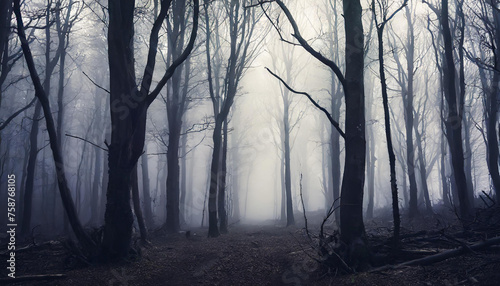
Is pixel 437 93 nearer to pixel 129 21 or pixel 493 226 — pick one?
pixel 493 226

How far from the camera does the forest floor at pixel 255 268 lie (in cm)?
404

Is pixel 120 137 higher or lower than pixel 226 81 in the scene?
lower

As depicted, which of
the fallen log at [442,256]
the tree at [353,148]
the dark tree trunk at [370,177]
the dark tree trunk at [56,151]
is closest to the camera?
the fallen log at [442,256]

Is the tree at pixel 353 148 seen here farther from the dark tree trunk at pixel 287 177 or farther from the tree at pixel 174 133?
the dark tree trunk at pixel 287 177

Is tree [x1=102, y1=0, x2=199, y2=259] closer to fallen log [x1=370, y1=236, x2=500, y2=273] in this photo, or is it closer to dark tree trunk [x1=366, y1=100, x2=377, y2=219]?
fallen log [x1=370, y1=236, x2=500, y2=273]

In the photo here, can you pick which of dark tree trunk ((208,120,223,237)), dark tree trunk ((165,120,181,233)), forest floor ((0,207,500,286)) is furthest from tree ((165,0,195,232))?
forest floor ((0,207,500,286))

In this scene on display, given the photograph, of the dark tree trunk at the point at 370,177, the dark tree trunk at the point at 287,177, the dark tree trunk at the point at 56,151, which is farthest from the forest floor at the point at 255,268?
the dark tree trunk at the point at 370,177

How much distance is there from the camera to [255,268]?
571cm

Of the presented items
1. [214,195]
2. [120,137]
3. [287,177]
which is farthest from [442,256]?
[287,177]

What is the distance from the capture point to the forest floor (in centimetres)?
404

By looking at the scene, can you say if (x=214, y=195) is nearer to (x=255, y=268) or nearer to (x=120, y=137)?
(x=255, y=268)

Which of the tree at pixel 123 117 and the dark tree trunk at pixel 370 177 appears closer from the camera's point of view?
the tree at pixel 123 117

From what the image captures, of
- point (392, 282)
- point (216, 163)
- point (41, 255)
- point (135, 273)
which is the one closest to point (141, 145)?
point (135, 273)

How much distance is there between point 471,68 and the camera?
841 inches
